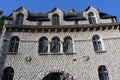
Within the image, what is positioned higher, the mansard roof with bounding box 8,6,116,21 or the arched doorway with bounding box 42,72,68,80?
the mansard roof with bounding box 8,6,116,21

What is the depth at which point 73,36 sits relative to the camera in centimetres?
1805

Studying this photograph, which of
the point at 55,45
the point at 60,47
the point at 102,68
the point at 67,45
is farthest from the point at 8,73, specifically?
the point at 102,68

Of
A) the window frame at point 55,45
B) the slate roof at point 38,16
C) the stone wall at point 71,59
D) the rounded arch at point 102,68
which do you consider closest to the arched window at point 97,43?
the stone wall at point 71,59

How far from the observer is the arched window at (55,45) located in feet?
56.9

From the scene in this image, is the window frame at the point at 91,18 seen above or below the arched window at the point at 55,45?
above

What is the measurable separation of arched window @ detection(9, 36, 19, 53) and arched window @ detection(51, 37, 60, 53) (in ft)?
11.4

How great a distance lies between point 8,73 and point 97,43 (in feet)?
29.3

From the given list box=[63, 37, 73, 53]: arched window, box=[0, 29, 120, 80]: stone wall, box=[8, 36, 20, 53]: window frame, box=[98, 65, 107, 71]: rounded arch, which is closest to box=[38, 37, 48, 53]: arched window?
box=[0, 29, 120, 80]: stone wall

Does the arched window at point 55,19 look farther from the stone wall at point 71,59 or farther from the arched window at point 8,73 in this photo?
the arched window at point 8,73

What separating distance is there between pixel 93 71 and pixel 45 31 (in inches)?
250

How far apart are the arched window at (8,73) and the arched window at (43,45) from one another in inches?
127

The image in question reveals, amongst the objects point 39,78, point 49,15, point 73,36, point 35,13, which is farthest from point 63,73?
point 35,13

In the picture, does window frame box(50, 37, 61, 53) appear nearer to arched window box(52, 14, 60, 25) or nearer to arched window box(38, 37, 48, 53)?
arched window box(38, 37, 48, 53)

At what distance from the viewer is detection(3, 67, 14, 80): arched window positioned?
1554cm
